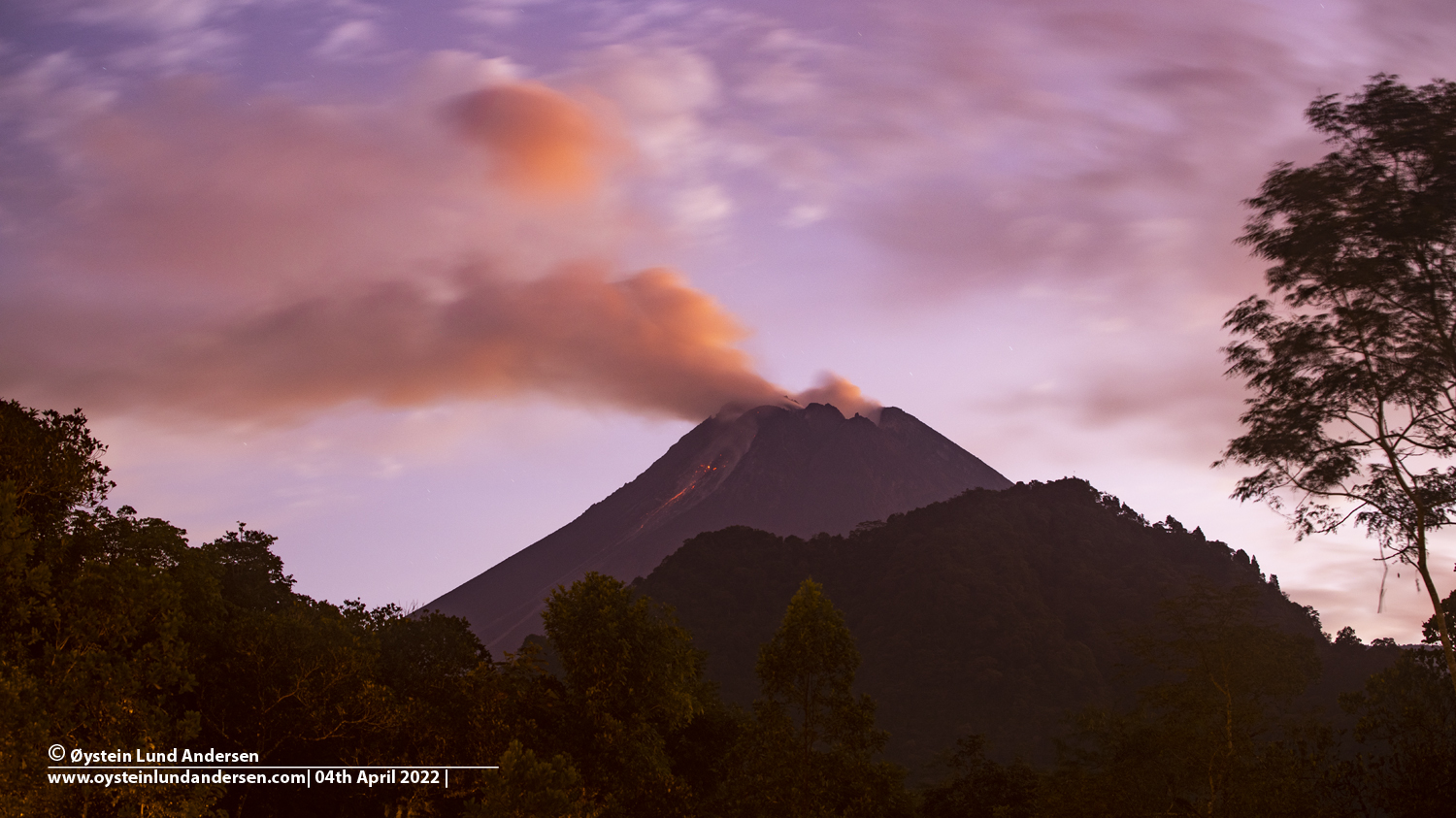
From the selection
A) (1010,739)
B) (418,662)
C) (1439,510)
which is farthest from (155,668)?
(1010,739)

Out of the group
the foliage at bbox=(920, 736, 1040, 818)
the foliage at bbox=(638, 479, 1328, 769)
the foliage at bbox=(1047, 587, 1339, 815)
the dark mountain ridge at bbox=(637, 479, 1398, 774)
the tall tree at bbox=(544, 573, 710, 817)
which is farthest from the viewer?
the foliage at bbox=(638, 479, 1328, 769)

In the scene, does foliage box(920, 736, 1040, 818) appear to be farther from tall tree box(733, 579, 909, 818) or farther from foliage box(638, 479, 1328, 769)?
foliage box(638, 479, 1328, 769)

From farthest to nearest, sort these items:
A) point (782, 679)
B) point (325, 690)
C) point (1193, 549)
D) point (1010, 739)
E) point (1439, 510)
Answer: point (1193, 549)
point (1010, 739)
point (782, 679)
point (325, 690)
point (1439, 510)

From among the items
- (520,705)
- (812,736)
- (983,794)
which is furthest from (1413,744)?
(983,794)

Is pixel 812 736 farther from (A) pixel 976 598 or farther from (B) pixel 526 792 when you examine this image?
(A) pixel 976 598

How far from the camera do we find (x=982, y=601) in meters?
120

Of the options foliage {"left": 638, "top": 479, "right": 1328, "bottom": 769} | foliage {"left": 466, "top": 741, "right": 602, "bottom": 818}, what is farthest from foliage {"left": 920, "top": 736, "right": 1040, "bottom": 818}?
foliage {"left": 638, "top": 479, "right": 1328, "bottom": 769}

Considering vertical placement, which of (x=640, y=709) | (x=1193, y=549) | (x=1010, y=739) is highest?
(x=1193, y=549)

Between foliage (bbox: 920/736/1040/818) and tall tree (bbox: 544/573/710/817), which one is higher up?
tall tree (bbox: 544/573/710/817)

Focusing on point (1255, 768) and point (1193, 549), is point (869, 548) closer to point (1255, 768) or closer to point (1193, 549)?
point (1193, 549)

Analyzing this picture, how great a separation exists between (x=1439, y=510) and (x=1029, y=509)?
128 meters

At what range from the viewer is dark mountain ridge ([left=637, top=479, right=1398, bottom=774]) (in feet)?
326

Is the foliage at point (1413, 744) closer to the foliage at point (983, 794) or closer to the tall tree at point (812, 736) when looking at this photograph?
the tall tree at point (812, 736)

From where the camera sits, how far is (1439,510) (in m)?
19.2
